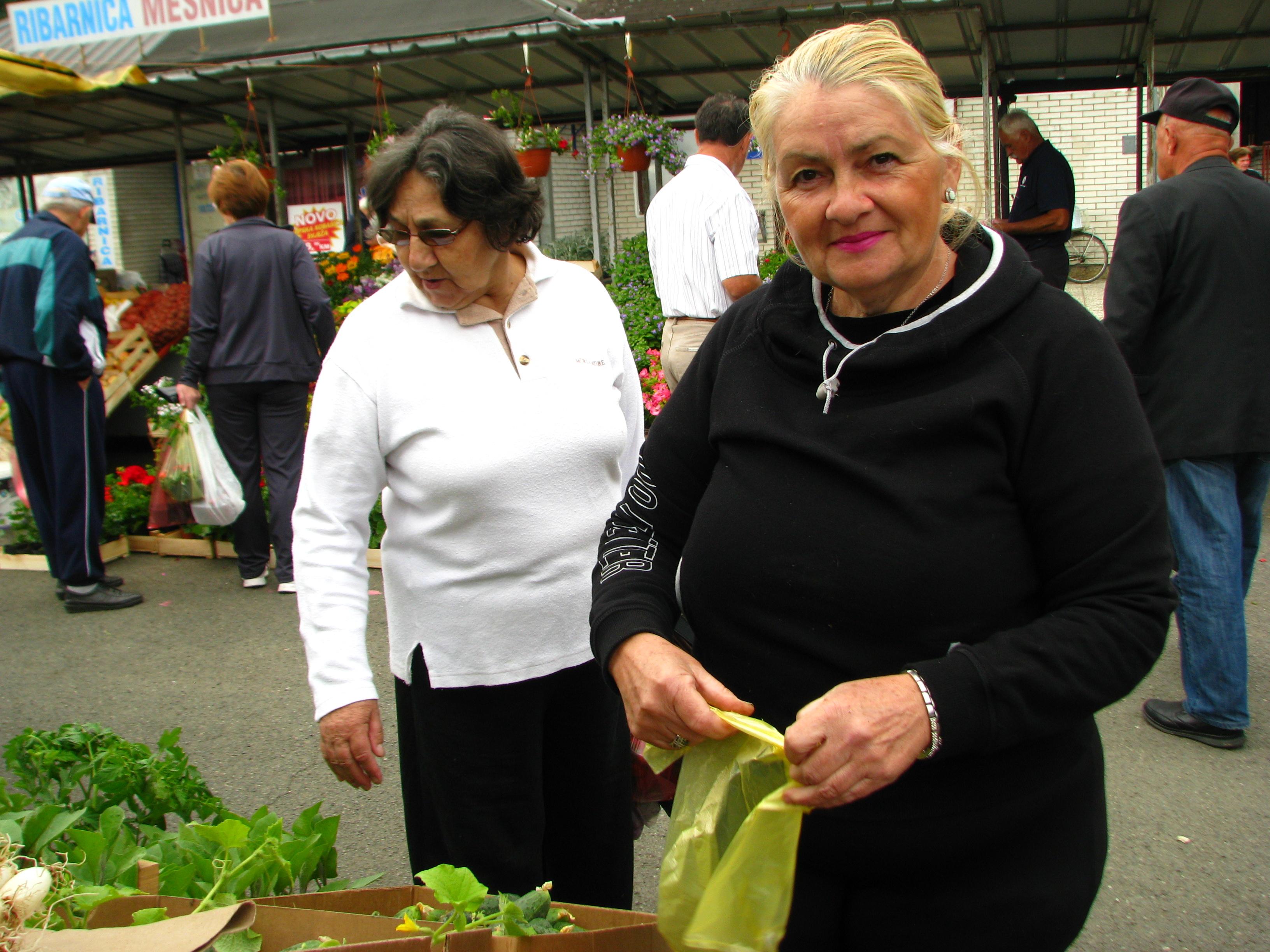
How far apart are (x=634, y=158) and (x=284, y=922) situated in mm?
7082

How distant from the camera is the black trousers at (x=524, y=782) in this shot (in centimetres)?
203

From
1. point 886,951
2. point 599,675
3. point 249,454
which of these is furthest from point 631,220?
point 886,951

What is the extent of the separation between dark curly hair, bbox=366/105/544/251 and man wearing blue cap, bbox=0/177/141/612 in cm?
389

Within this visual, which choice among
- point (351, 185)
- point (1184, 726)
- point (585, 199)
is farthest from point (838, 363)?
point (585, 199)

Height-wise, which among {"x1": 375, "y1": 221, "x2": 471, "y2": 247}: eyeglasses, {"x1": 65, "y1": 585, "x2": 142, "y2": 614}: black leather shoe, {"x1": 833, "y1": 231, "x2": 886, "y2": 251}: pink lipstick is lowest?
{"x1": 65, "y1": 585, "x2": 142, "y2": 614}: black leather shoe

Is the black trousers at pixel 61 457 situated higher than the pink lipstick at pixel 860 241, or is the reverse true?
the pink lipstick at pixel 860 241

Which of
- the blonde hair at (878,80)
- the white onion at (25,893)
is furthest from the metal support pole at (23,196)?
the blonde hair at (878,80)

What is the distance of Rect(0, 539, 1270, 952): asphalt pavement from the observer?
2760 millimetres

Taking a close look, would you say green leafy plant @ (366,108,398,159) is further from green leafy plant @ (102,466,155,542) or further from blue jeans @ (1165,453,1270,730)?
blue jeans @ (1165,453,1270,730)

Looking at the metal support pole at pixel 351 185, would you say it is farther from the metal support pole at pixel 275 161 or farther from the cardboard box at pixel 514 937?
the cardboard box at pixel 514 937

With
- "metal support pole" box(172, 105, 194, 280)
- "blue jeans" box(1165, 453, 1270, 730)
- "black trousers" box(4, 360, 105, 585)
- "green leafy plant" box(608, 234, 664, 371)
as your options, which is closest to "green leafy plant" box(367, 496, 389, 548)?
"black trousers" box(4, 360, 105, 585)

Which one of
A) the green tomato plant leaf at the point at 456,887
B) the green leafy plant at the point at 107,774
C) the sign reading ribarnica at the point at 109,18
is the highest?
the sign reading ribarnica at the point at 109,18

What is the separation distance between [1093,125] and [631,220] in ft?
21.5

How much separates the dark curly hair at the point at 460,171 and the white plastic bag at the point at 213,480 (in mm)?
3949
